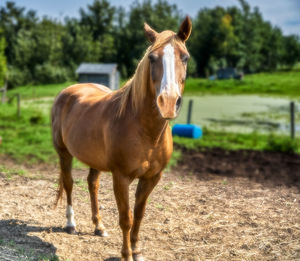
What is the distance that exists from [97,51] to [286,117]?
107ft

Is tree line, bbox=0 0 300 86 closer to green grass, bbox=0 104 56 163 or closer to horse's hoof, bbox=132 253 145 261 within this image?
green grass, bbox=0 104 56 163

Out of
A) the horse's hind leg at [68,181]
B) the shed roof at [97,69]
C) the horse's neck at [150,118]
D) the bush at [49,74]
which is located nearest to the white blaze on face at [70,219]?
the horse's hind leg at [68,181]

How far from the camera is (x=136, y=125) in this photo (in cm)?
287

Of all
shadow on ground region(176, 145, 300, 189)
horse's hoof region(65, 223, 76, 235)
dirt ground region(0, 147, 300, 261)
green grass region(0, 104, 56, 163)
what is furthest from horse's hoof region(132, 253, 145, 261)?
green grass region(0, 104, 56, 163)

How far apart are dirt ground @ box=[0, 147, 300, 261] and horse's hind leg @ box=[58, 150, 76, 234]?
0.43 feet

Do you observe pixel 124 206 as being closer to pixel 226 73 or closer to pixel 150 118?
pixel 150 118

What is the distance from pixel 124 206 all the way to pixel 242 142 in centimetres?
816

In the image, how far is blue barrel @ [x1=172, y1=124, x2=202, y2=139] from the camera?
10.6 meters

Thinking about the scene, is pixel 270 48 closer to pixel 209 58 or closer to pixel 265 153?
A: pixel 209 58

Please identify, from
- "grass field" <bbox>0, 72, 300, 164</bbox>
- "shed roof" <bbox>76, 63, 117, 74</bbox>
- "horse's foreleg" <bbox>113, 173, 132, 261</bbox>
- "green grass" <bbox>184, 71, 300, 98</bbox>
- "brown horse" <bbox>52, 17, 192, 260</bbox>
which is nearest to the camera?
"brown horse" <bbox>52, 17, 192, 260</bbox>

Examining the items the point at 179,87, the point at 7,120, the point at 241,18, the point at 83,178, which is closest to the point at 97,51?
the point at 241,18

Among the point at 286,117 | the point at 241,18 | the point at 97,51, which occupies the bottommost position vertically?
the point at 286,117

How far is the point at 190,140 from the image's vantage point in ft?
33.6

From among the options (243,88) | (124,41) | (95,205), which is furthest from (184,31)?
(124,41)
